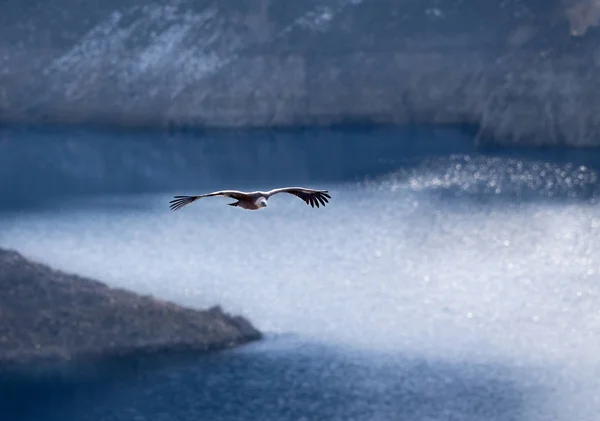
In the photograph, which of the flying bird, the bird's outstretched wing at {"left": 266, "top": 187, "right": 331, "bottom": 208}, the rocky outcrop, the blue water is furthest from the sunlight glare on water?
the flying bird

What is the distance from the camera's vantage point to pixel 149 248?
52.4 meters

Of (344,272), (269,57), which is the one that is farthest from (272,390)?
(269,57)

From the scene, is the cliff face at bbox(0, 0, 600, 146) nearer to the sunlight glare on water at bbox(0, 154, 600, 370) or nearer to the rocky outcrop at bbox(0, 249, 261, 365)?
the sunlight glare on water at bbox(0, 154, 600, 370)

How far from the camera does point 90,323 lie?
41125mm

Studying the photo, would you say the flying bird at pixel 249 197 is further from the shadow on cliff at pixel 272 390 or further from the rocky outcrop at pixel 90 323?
the rocky outcrop at pixel 90 323

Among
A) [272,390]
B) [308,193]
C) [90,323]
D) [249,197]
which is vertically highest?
[90,323]

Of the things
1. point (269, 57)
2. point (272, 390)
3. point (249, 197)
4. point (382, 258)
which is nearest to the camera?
point (249, 197)

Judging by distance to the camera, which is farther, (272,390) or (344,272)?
(344,272)

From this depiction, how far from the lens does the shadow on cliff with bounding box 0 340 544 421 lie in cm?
3544

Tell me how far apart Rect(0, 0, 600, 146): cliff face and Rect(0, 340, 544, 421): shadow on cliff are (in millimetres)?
48015

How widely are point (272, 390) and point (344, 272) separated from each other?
11.8m

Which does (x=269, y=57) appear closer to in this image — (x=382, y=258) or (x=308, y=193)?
(x=382, y=258)

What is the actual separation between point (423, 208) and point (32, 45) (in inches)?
2152

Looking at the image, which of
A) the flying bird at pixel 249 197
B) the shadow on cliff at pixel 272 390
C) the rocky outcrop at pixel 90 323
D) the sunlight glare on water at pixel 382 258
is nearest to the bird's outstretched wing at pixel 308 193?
the flying bird at pixel 249 197
